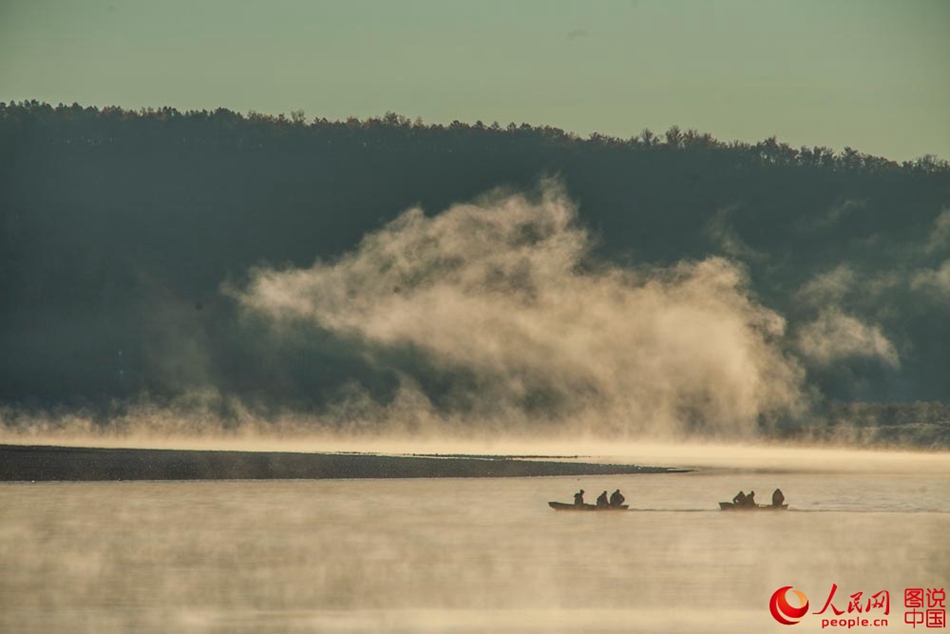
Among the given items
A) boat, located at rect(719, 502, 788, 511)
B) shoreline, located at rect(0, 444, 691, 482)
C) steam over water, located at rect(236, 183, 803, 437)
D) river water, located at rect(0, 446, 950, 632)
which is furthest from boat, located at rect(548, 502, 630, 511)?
steam over water, located at rect(236, 183, 803, 437)

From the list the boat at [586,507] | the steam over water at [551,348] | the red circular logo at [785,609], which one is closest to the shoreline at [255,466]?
the boat at [586,507]

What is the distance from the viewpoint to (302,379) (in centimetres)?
18250

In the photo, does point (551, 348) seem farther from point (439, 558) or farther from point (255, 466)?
point (439, 558)

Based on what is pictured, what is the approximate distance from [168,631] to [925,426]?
134 m

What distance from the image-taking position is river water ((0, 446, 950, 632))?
171 ft

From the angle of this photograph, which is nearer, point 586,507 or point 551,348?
point 586,507

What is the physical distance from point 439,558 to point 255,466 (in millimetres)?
54574

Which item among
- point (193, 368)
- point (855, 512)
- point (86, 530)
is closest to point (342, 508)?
point (86, 530)

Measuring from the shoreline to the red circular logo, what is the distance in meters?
57.3

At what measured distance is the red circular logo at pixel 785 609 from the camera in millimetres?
51562

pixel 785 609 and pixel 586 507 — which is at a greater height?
pixel 586 507

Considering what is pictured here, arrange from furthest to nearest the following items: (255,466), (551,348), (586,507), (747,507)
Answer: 1. (551,348)
2. (255,466)
3. (747,507)
4. (586,507)

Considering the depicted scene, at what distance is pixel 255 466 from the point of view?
120m

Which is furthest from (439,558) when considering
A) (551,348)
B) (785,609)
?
(551,348)
